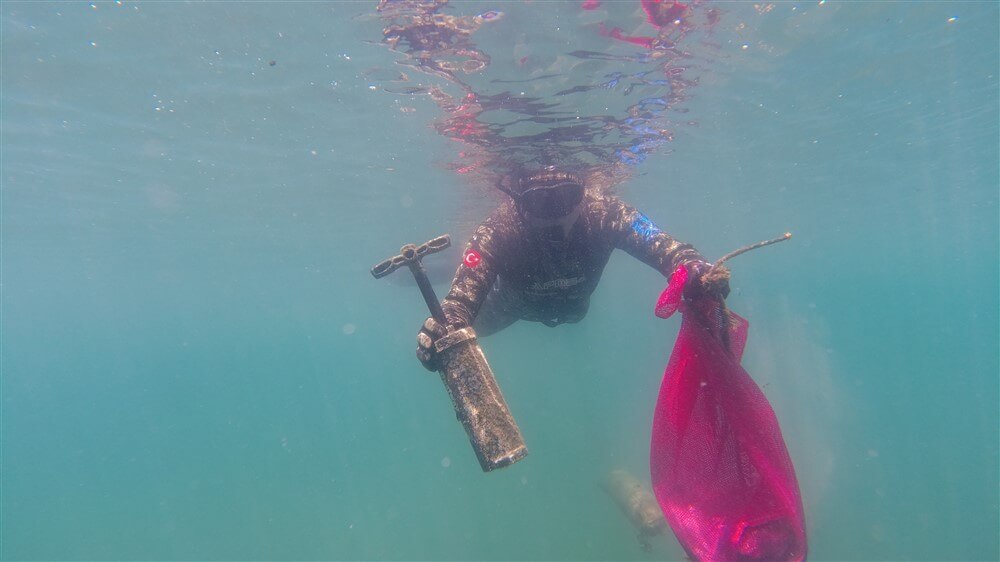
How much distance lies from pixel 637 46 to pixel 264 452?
5883cm

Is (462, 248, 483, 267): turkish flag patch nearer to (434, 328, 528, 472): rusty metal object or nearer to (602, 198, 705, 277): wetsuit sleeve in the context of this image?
(434, 328, 528, 472): rusty metal object

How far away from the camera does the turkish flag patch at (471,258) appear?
4.40 m

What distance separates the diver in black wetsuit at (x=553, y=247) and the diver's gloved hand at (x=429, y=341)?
0.61 meters

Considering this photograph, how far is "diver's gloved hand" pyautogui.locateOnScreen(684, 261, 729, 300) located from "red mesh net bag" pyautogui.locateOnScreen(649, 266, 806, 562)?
0.17 ft

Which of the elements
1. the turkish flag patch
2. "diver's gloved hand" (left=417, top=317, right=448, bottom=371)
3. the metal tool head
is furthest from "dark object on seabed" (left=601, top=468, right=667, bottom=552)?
the metal tool head

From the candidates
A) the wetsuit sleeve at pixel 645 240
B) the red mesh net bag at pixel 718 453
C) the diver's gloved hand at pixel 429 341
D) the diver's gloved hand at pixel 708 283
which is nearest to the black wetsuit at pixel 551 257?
the wetsuit sleeve at pixel 645 240

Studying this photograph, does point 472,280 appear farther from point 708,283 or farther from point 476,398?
point 708,283

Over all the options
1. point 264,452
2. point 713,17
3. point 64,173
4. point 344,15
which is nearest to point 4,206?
point 64,173

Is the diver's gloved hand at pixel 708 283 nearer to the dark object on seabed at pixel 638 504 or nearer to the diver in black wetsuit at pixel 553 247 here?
the diver in black wetsuit at pixel 553 247

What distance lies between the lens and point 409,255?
3.34 meters

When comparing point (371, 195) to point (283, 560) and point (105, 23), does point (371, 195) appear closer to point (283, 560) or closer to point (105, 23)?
point (105, 23)

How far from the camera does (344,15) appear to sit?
903 centimetres

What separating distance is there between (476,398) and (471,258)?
1673mm

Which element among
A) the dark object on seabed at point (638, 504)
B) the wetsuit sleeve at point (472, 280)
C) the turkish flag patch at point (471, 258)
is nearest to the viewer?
the wetsuit sleeve at point (472, 280)
